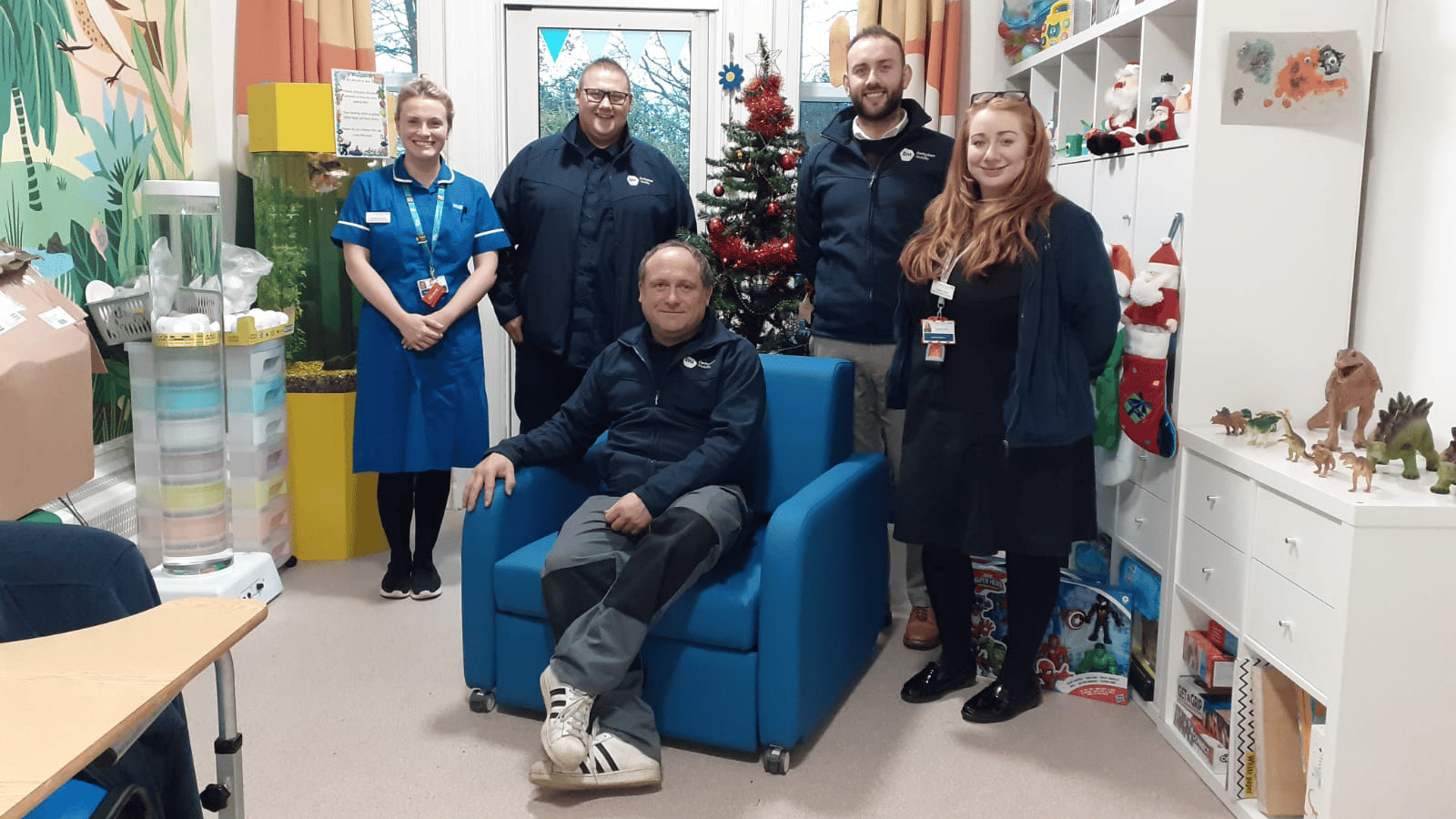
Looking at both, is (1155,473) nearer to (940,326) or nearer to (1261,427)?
(1261,427)

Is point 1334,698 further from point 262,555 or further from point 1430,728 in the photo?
point 262,555

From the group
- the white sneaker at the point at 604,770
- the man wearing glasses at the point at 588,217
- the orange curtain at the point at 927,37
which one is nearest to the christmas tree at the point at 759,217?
the man wearing glasses at the point at 588,217

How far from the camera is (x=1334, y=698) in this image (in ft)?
6.72

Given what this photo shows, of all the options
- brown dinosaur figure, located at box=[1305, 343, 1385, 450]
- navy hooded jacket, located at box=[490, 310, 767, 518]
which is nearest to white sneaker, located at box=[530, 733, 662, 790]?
navy hooded jacket, located at box=[490, 310, 767, 518]

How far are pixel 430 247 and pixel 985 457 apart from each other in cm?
181

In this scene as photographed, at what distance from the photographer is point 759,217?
3.51 meters

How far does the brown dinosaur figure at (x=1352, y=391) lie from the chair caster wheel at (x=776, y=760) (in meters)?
1.28

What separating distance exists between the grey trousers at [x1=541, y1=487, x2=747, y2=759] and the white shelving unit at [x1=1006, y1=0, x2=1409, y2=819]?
1066 millimetres

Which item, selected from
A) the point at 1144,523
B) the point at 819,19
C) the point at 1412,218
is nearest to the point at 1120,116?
the point at 1412,218

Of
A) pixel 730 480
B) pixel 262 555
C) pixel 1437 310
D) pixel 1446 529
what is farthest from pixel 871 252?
pixel 262 555

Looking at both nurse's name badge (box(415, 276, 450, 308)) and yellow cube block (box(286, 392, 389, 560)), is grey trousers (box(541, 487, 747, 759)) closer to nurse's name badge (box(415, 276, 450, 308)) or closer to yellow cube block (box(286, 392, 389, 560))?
nurse's name badge (box(415, 276, 450, 308))

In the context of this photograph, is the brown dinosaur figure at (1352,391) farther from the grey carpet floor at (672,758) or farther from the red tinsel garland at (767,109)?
the red tinsel garland at (767,109)

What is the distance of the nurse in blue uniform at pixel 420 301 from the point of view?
3387 millimetres

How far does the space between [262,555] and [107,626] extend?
93.1 inches
